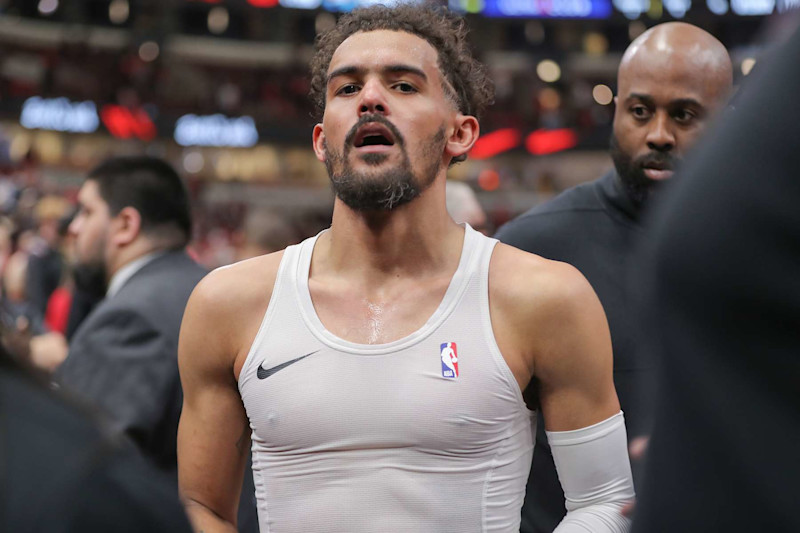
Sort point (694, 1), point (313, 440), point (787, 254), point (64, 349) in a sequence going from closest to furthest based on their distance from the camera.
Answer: point (787, 254)
point (313, 440)
point (64, 349)
point (694, 1)

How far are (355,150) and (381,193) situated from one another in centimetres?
15

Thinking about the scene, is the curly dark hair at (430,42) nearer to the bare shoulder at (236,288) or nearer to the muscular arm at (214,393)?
the bare shoulder at (236,288)

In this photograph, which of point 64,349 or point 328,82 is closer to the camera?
point 328,82

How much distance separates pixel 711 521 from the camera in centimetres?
75

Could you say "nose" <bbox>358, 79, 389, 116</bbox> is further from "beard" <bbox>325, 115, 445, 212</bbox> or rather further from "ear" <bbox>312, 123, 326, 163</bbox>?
"ear" <bbox>312, 123, 326, 163</bbox>

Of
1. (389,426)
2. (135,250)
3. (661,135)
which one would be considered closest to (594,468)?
(389,426)

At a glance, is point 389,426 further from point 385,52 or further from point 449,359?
point 385,52

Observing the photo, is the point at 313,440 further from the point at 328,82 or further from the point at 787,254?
the point at 787,254

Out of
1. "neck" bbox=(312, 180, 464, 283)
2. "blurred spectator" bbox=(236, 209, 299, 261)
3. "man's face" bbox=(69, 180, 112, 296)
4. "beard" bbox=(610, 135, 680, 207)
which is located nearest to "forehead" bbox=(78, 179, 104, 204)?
"man's face" bbox=(69, 180, 112, 296)

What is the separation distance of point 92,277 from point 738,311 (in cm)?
355

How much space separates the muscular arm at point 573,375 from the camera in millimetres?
2178

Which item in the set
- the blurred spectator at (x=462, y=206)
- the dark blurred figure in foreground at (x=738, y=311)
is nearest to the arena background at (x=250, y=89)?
the blurred spectator at (x=462, y=206)

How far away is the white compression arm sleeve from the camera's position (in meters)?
2.19

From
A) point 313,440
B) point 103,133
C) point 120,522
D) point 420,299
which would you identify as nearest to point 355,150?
point 420,299
